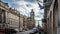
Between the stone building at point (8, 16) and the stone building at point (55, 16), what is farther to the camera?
the stone building at point (8, 16)

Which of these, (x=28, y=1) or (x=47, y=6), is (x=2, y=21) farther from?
(x=47, y=6)

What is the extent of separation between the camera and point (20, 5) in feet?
32.7

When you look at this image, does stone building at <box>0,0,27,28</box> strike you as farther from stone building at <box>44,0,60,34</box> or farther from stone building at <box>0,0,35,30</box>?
stone building at <box>44,0,60,34</box>

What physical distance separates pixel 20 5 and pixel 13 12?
0.54m

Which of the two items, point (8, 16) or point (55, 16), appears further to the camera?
point (8, 16)

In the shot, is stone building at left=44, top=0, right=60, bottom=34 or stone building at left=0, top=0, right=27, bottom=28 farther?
stone building at left=0, top=0, right=27, bottom=28

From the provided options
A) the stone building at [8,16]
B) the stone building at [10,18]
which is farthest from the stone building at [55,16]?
the stone building at [8,16]

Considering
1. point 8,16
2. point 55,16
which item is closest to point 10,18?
point 8,16

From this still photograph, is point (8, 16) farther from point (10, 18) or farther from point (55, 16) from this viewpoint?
point (55, 16)

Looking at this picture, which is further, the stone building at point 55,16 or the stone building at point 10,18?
the stone building at point 10,18

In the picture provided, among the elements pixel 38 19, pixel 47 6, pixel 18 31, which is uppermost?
pixel 47 6

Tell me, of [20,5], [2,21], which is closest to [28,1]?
[20,5]

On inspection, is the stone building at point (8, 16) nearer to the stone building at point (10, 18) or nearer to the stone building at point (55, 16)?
the stone building at point (10, 18)

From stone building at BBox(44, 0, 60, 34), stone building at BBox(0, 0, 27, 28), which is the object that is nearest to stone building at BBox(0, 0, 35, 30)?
stone building at BBox(0, 0, 27, 28)
